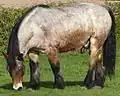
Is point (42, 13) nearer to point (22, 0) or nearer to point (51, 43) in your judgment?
point (51, 43)

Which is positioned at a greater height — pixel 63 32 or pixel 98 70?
pixel 63 32

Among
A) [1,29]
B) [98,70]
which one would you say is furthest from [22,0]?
[98,70]

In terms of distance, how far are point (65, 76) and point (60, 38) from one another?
2948 millimetres

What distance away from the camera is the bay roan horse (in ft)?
40.0

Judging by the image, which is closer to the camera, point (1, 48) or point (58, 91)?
point (58, 91)

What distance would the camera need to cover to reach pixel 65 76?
599 inches

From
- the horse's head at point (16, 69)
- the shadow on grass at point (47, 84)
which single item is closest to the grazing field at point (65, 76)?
the shadow on grass at point (47, 84)

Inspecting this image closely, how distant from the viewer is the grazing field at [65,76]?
12.3m

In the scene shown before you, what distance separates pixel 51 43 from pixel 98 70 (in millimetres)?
1432

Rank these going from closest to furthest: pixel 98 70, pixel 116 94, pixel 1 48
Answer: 1. pixel 116 94
2. pixel 98 70
3. pixel 1 48

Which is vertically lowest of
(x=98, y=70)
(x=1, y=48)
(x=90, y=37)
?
(x=1, y=48)

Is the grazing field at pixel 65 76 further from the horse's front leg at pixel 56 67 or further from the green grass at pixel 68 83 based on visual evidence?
the horse's front leg at pixel 56 67

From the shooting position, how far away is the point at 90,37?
504 inches

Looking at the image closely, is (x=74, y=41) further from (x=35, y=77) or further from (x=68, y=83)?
(x=68, y=83)
